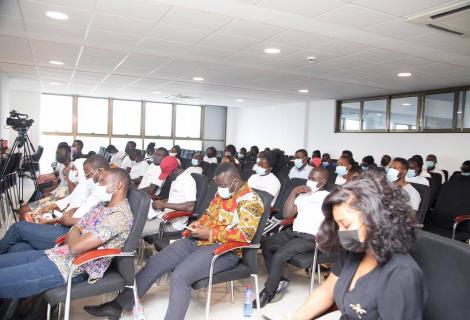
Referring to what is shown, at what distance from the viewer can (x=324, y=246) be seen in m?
1.41

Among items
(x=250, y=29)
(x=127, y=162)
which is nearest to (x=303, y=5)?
(x=250, y=29)

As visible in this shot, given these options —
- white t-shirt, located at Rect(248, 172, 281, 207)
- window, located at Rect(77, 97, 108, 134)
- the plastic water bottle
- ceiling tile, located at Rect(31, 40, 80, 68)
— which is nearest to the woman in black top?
the plastic water bottle

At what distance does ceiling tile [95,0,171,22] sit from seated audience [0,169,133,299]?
1.90m

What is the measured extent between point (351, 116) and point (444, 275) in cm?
890

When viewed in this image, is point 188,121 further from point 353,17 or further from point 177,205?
point 177,205

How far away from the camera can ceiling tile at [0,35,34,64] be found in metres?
4.96

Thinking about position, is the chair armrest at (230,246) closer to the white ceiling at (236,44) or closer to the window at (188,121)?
the white ceiling at (236,44)

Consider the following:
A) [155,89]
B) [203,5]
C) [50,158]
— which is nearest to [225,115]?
[155,89]

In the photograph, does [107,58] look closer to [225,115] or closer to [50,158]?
[50,158]

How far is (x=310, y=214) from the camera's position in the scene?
294 centimetres

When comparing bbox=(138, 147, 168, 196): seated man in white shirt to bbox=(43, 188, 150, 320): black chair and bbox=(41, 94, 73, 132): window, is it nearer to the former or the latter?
bbox=(43, 188, 150, 320): black chair

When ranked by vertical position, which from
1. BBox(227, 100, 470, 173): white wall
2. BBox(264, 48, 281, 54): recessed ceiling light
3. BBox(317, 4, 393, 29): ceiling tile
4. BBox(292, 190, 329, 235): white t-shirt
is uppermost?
BBox(317, 4, 393, 29): ceiling tile

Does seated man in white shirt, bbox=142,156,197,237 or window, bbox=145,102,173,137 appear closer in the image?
seated man in white shirt, bbox=142,156,197,237

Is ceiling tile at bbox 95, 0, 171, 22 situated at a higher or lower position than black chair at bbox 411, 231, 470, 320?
higher
